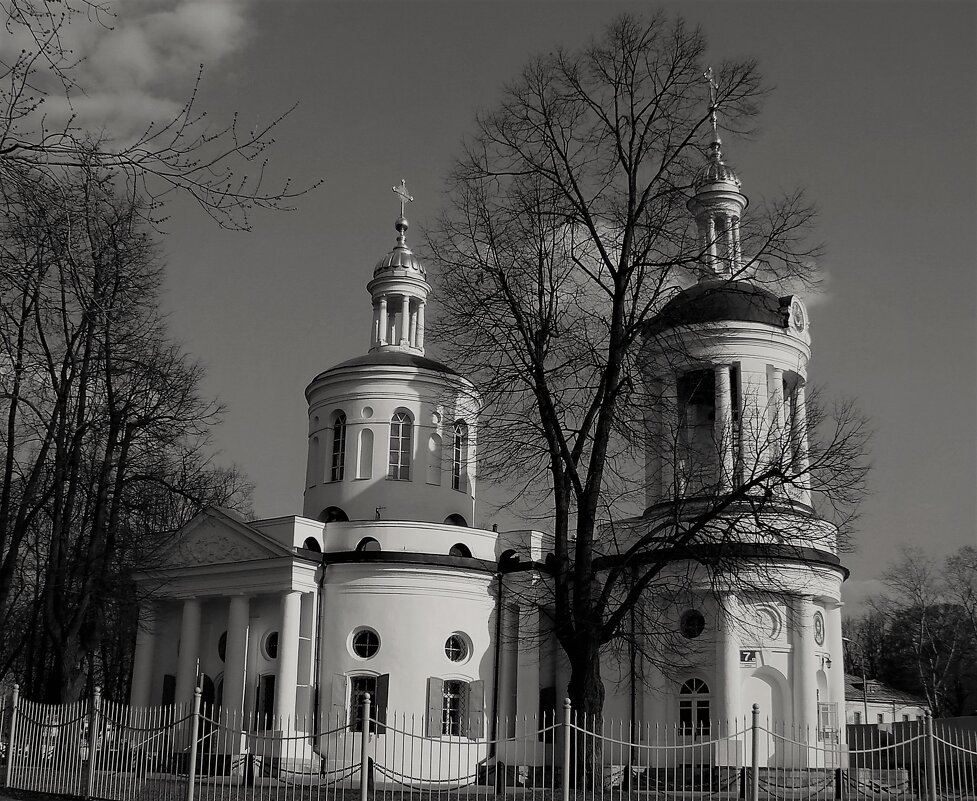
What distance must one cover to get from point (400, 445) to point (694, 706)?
11.0 m

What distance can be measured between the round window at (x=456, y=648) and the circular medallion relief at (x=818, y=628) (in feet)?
28.4

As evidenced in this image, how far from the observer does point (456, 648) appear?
28875mm

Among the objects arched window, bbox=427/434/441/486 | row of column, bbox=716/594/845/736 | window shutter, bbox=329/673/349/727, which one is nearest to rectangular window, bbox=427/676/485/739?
window shutter, bbox=329/673/349/727

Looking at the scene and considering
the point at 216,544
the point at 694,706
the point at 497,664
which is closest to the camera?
the point at 694,706

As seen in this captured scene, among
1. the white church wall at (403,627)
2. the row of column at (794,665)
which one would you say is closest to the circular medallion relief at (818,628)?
the row of column at (794,665)

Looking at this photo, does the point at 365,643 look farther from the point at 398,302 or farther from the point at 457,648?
the point at 398,302

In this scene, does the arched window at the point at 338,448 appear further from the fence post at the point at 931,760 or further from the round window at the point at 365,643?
the fence post at the point at 931,760

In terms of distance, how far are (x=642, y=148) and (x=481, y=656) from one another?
1512 centimetres

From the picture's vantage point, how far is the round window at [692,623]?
27047 millimetres

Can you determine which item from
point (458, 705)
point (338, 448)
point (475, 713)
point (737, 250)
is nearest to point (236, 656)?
point (458, 705)

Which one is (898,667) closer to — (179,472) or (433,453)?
(433,453)

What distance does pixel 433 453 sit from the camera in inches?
1281

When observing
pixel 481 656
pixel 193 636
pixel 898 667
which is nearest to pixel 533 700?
pixel 481 656

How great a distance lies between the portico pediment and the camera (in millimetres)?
28875
